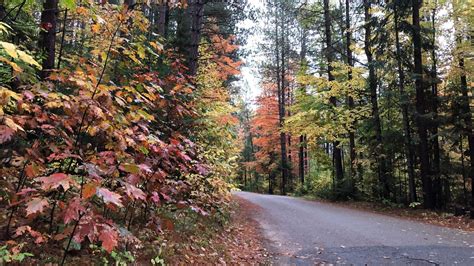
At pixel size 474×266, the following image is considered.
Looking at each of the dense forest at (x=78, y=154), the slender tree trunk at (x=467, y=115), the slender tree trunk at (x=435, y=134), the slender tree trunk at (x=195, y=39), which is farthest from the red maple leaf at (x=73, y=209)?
the slender tree trunk at (x=467, y=115)

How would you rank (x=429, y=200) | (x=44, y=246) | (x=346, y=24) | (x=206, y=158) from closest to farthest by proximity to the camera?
(x=44, y=246) < (x=206, y=158) < (x=429, y=200) < (x=346, y=24)

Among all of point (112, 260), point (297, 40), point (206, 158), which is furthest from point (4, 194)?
point (297, 40)

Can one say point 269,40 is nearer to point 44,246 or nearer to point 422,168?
point 422,168

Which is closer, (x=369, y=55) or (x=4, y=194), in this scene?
(x=4, y=194)

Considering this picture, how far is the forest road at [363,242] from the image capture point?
251 inches

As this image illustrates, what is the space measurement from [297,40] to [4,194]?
3037cm

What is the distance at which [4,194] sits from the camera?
4.04 meters

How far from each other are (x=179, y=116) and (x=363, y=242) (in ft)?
15.7

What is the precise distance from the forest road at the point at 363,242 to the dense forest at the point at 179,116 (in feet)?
5.85

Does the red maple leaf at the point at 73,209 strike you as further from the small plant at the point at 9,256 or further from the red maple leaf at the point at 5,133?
the small plant at the point at 9,256

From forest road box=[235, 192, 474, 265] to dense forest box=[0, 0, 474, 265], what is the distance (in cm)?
178

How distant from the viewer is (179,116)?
20.9ft

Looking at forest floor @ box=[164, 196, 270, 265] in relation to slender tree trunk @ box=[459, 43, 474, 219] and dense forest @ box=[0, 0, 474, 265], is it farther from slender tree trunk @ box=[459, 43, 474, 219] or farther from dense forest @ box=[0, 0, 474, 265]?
slender tree trunk @ box=[459, 43, 474, 219]

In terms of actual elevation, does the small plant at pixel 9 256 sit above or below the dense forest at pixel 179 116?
below
